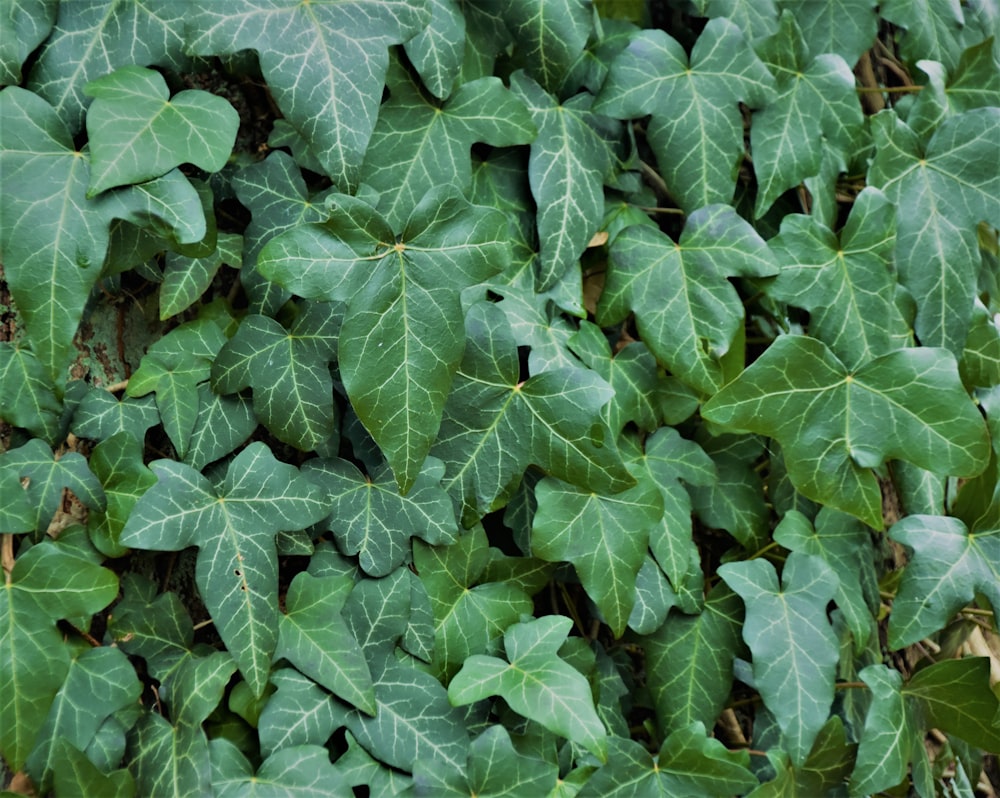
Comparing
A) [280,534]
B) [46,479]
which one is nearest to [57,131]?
[46,479]

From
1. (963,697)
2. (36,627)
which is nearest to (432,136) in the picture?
(36,627)

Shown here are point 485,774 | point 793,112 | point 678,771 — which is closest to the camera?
point 485,774

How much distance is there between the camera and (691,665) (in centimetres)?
104

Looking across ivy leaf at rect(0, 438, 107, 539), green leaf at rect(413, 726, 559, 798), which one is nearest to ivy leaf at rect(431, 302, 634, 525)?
green leaf at rect(413, 726, 559, 798)

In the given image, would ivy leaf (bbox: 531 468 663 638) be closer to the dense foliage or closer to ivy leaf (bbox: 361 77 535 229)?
the dense foliage

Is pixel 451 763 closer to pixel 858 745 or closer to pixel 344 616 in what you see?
pixel 344 616

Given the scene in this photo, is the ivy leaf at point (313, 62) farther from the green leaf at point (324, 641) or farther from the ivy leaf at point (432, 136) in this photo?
the green leaf at point (324, 641)

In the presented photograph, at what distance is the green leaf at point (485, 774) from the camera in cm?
86

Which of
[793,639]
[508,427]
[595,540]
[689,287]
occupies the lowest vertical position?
[793,639]

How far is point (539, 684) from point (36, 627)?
50cm

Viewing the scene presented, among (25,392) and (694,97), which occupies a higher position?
(694,97)

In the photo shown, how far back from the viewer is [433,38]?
0.92 m

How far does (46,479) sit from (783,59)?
1.02 m

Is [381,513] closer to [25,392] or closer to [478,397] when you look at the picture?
[478,397]
